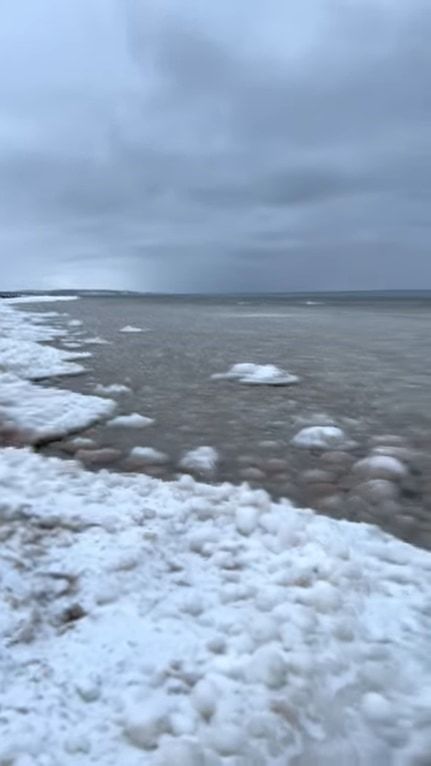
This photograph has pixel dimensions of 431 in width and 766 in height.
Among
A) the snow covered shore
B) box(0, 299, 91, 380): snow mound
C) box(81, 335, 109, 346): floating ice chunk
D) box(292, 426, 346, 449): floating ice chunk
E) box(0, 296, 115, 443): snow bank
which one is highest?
box(81, 335, 109, 346): floating ice chunk

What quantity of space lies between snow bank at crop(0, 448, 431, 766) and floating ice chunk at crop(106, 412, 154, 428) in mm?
2003

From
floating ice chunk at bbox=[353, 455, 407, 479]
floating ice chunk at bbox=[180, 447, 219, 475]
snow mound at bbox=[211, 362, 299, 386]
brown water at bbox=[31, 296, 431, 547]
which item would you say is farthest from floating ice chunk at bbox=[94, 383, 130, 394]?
floating ice chunk at bbox=[353, 455, 407, 479]

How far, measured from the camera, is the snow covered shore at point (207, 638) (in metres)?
1.53

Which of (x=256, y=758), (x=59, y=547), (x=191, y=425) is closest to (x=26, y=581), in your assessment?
(x=59, y=547)

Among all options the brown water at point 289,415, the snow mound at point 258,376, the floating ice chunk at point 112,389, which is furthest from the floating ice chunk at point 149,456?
the snow mound at point 258,376

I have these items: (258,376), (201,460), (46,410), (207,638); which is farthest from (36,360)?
(207,638)

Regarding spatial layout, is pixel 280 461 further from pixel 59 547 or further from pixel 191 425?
pixel 59 547

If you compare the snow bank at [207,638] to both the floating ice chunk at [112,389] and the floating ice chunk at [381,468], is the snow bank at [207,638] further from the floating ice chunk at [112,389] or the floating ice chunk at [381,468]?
the floating ice chunk at [112,389]

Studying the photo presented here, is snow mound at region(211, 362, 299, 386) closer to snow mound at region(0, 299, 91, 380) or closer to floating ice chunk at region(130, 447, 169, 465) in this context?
snow mound at region(0, 299, 91, 380)

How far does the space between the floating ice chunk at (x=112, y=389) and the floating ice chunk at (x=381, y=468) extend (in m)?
3.52

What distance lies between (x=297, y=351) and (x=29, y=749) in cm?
1028

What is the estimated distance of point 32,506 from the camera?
2.86 metres

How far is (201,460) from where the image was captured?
393cm

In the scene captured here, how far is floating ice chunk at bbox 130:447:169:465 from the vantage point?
396 cm
